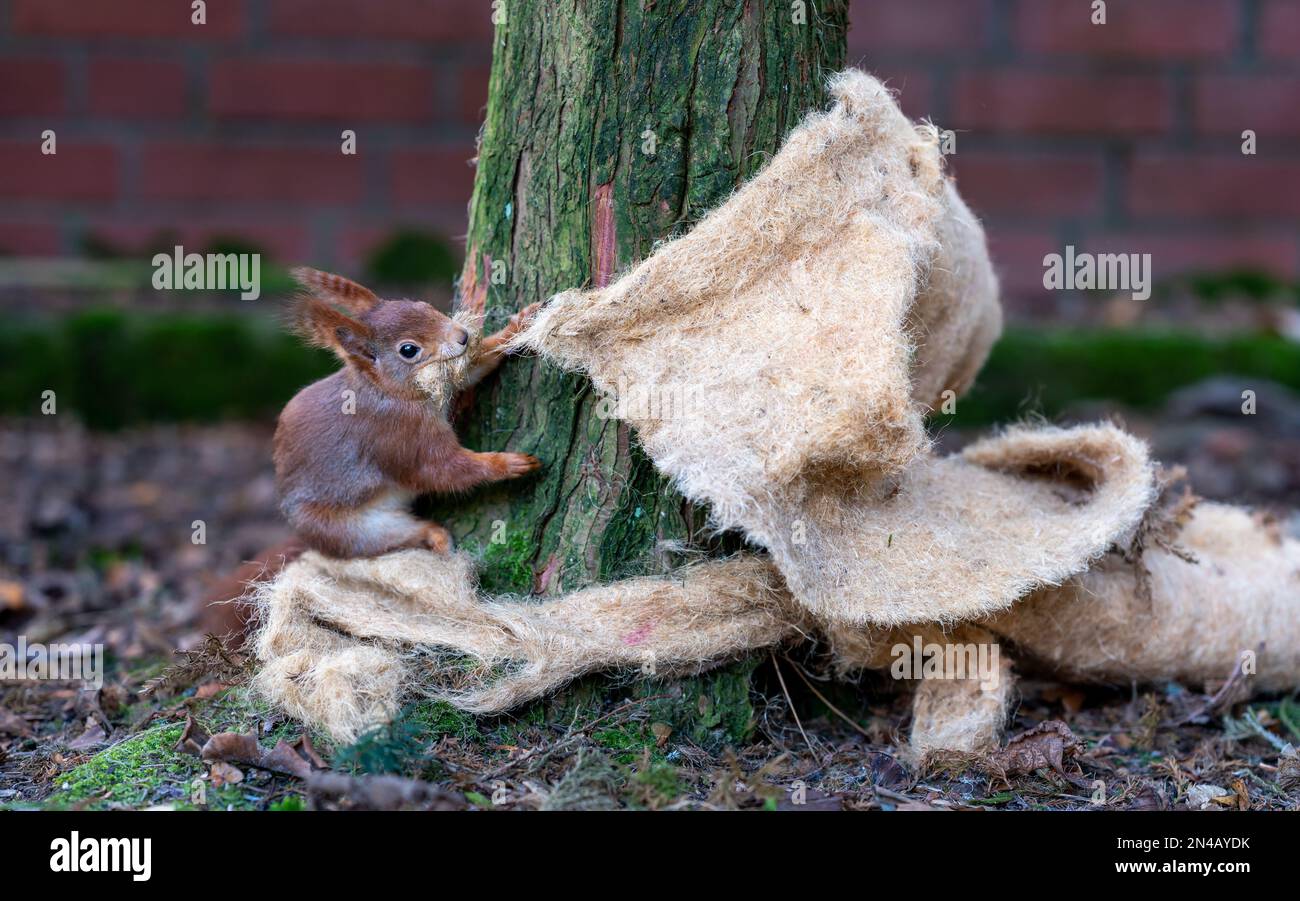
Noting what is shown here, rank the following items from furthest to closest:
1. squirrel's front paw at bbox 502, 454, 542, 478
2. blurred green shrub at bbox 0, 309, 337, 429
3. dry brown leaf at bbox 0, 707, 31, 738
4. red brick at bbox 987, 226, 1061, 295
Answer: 1. red brick at bbox 987, 226, 1061, 295
2. blurred green shrub at bbox 0, 309, 337, 429
3. dry brown leaf at bbox 0, 707, 31, 738
4. squirrel's front paw at bbox 502, 454, 542, 478

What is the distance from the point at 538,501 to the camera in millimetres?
2732

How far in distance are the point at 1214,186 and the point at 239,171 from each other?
199 inches

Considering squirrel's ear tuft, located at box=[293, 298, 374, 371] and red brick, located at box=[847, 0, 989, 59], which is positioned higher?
red brick, located at box=[847, 0, 989, 59]

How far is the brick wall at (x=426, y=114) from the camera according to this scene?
21.4 ft

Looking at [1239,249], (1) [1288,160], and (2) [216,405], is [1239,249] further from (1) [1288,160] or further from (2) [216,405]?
(2) [216,405]

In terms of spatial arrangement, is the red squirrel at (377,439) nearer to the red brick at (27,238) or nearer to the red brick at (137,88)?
the red brick at (137,88)

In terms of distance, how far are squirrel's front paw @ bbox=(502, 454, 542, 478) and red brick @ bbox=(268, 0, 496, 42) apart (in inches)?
172

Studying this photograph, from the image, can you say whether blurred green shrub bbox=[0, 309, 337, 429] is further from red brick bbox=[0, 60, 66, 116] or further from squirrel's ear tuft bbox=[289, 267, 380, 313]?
squirrel's ear tuft bbox=[289, 267, 380, 313]

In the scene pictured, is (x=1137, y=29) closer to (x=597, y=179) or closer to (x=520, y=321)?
(x=597, y=179)

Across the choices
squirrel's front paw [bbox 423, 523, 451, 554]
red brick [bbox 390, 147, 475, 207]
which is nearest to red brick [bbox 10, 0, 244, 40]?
red brick [bbox 390, 147, 475, 207]

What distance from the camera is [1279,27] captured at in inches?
262

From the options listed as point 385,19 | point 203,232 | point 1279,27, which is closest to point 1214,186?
point 1279,27

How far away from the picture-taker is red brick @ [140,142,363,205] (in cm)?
665

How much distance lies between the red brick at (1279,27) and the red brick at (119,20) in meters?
5.16
